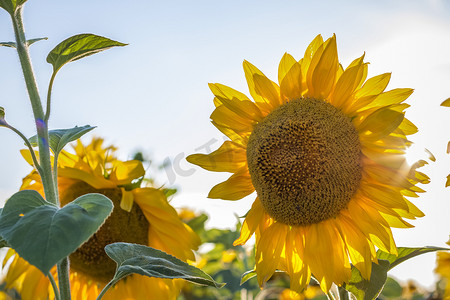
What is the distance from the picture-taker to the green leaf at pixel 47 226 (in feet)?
2.77

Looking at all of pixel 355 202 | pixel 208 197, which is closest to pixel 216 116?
pixel 208 197

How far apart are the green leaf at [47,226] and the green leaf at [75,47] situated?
16.7 inches

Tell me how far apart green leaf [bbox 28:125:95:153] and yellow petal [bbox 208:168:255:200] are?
1.54 ft

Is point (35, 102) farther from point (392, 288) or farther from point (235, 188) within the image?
point (392, 288)

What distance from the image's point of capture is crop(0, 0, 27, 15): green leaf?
125cm

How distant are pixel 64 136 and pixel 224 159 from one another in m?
0.53

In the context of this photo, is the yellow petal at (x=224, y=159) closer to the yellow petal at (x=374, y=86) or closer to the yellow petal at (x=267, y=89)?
the yellow petal at (x=267, y=89)

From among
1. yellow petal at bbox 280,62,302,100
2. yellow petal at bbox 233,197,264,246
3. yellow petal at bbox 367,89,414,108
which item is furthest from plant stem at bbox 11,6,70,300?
yellow petal at bbox 367,89,414,108

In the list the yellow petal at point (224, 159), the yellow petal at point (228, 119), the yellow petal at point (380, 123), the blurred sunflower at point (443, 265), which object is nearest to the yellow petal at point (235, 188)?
the yellow petal at point (224, 159)

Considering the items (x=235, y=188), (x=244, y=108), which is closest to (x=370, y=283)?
(x=235, y=188)

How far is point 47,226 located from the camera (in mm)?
901

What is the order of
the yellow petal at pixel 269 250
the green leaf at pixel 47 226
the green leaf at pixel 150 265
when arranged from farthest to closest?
the yellow petal at pixel 269 250 < the green leaf at pixel 150 265 < the green leaf at pixel 47 226

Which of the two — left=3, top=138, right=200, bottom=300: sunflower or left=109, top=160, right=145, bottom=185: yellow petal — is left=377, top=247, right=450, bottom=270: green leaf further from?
left=109, top=160, right=145, bottom=185: yellow petal

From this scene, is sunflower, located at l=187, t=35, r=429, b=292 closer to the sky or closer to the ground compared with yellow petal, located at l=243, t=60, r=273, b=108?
closer to the ground
